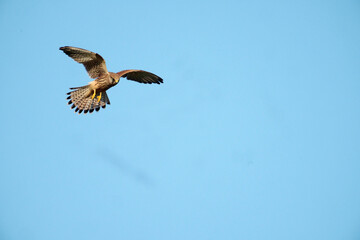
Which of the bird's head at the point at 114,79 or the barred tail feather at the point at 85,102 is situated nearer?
the bird's head at the point at 114,79

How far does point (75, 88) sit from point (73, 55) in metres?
1.18

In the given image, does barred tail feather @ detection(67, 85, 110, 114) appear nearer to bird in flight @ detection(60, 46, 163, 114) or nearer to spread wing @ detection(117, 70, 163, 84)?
bird in flight @ detection(60, 46, 163, 114)

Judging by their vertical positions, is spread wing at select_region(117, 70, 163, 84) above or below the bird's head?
above

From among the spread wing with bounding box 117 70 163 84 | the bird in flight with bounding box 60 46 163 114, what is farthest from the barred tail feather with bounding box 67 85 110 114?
the spread wing with bounding box 117 70 163 84

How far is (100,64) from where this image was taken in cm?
928

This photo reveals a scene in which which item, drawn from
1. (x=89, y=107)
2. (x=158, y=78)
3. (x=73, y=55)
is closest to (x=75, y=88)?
(x=89, y=107)

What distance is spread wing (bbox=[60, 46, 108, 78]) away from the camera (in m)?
9.02

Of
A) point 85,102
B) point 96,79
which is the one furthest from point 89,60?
point 85,102

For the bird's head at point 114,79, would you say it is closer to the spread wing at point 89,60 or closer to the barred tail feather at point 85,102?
the spread wing at point 89,60

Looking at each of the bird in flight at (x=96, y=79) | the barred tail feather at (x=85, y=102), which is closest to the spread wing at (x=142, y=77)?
the bird in flight at (x=96, y=79)

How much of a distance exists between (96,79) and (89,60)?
0.44 m

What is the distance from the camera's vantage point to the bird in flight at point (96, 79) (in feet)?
30.2

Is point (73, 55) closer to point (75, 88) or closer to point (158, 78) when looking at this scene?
point (75, 88)

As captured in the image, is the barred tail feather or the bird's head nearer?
the bird's head
